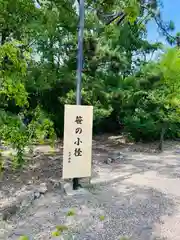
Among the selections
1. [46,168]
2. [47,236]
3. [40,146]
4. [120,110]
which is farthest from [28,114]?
[120,110]

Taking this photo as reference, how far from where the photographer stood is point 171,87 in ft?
22.9

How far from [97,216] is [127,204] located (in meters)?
0.51

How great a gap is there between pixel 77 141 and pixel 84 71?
13.1 ft

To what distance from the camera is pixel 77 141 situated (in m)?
3.58

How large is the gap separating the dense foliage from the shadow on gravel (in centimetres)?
122

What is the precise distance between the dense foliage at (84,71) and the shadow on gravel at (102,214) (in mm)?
1217

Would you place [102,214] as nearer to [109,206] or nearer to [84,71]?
[109,206]

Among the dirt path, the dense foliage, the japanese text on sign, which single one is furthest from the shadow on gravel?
the dense foliage

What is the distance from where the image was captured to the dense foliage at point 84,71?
400cm

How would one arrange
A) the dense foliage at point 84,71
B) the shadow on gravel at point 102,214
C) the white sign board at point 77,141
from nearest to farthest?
1. the shadow on gravel at point 102,214
2. the white sign board at point 77,141
3. the dense foliage at point 84,71

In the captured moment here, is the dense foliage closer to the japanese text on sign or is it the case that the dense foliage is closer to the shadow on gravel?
the japanese text on sign

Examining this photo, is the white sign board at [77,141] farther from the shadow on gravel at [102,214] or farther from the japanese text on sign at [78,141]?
the shadow on gravel at [102,214]

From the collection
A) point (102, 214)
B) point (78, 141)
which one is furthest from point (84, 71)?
point (102, 214)

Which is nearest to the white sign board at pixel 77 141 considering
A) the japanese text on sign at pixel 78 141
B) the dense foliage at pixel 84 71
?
the japanese text on sign at pixel 78 141
